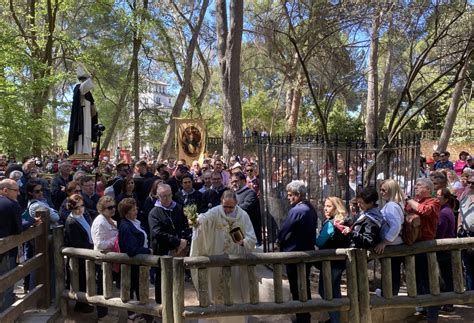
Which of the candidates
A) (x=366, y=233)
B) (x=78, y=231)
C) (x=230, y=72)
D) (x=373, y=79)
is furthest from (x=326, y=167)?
(x=373, y=79)

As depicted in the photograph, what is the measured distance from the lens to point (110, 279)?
5.20 meters

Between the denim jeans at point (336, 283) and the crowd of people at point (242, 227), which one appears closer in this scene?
the crowd of people at point (242, 227)

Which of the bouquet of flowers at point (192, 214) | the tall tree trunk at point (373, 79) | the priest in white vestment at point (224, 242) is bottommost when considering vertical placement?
the priest in white vestment at point (224, 242)

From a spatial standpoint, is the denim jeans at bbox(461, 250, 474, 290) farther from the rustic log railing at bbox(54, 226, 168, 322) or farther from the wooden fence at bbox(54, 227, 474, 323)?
the rustic log railing at bbox(54, 226, 168, 322)

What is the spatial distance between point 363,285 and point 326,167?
2178 mm

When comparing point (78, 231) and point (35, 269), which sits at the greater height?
point (78, 231)

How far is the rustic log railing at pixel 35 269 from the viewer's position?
5082mm

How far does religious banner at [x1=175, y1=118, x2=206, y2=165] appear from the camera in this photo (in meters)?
17.0

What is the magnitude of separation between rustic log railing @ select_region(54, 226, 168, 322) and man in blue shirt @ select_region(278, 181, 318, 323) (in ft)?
4.60

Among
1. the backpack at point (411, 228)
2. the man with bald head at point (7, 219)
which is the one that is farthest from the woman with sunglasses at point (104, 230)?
the backpack at point (411, 228)

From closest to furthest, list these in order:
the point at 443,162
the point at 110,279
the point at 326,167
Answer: the point at 110,279, the point at 326,167, the point at 443,162

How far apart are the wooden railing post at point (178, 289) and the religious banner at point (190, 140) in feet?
40.0

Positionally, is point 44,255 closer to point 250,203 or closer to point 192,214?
point 192,214

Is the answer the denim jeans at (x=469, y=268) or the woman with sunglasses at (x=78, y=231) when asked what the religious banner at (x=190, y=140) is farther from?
the denim jeans at (x=469, y=268)
